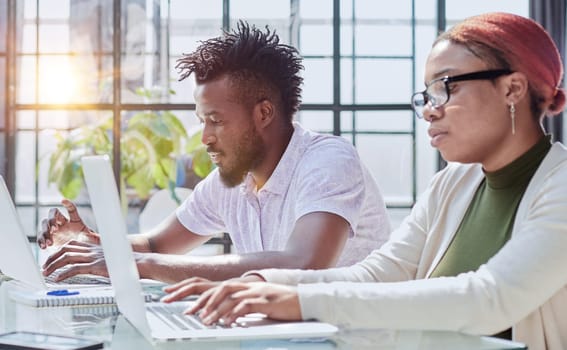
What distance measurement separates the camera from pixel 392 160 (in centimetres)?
496

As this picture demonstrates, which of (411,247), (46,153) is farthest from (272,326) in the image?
(46,153)

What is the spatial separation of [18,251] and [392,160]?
3288 millimetres

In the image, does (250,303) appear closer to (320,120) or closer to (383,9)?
(320,120)

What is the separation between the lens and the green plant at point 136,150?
505 centimetres

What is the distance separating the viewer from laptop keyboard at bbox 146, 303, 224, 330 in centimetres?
129

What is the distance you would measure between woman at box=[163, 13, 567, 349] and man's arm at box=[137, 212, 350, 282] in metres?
0.23

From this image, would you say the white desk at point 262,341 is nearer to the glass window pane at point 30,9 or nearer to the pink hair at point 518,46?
the pink hair at point 518,46

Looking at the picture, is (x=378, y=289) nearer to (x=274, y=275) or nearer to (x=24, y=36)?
(x=274, y=275)

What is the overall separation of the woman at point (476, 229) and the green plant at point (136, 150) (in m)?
3.36

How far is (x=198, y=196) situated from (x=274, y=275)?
3.64ft

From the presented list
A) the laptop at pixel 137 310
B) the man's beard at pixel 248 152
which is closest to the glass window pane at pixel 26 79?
the man's beard at pixel 248 152

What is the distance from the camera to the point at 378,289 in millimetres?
1345

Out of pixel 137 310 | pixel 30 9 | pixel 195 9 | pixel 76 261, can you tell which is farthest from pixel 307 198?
pixel 30 9

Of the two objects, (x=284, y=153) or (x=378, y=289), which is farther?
(x=284, y=153)
